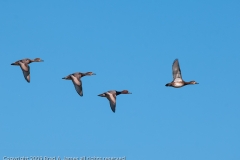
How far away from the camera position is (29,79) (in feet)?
202

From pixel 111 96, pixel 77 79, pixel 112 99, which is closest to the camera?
pixel 112 99

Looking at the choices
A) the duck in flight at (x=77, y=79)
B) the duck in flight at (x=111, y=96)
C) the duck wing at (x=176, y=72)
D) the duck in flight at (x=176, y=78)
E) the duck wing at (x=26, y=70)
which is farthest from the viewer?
the duck wing at (x=26, y=70)

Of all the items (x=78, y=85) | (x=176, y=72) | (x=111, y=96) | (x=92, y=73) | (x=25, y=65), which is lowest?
(x=111, y=96)

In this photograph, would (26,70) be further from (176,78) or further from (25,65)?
(176,78)

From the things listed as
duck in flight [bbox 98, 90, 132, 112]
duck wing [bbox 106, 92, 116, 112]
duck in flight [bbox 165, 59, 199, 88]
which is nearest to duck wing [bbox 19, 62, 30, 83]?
duck in flight [bbox 98, 90, 132, 112]

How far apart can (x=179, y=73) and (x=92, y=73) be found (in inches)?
367

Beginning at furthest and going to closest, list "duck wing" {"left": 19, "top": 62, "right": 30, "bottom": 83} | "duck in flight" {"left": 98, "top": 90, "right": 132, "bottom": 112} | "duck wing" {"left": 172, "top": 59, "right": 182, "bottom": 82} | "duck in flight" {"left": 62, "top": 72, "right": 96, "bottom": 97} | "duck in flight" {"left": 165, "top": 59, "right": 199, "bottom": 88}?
1. "duck wing" {"left": 19, "top": 62, "right": 30, "bottom": 83}
2. "duck in flight" {"left": 62, "top": 72, "right": 96, "bottom": 97}
3. "duck in flight" {"left": 98, "top": 90, "right": 132, "bottom": 112}
4. "duck in flight" {"left": 165, "top": 59, "right": 199, "bottom": 88}
5. "duck wing" {"left": 172, "top": 59, "right": 182, "bottom": 82}

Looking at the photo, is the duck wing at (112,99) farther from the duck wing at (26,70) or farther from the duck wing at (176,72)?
the duck wing at (26,70)

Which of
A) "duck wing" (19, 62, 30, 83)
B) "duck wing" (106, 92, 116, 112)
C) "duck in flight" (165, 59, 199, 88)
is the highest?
"duck wing" (19, 62, 30, 83)

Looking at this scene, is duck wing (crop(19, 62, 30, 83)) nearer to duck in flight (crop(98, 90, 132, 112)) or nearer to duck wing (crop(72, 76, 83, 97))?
duck wing (crop(72, 76, 83, 97))

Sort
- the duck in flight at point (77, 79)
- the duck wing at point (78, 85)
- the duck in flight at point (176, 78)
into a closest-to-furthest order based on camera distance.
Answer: the duck in flight at point (176, 78) < the duck wing at point (78, 85) < the duck in flight at point (77, 79)

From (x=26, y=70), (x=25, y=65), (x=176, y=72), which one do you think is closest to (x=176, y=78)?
(x=176, y=72)

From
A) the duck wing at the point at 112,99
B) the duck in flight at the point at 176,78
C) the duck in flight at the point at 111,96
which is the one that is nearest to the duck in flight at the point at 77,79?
the duck in flight at the point at 111,96

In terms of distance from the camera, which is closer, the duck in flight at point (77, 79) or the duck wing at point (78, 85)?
the duck wing at point (78, 85)
